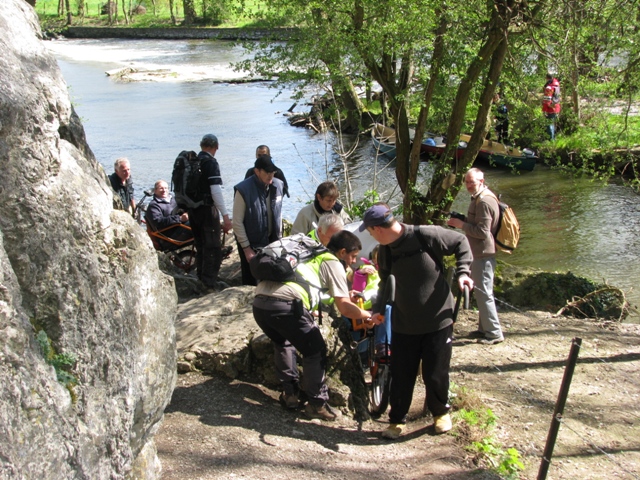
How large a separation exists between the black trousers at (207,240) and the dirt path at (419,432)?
3033 mm

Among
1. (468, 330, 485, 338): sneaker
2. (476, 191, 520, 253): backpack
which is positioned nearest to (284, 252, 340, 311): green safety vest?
(476, 191, 520, 253): backpack

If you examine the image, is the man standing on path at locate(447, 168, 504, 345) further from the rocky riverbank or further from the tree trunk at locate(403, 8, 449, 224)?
the tree trunk at locate(403, 8, 449, 224)

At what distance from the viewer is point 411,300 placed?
4895mm

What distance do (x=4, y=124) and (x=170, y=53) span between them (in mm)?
48545

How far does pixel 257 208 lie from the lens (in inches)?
281

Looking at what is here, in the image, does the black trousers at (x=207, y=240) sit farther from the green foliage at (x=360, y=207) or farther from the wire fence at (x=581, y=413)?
the wire fence at (x=581, y=413)

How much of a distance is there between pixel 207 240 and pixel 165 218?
122cm

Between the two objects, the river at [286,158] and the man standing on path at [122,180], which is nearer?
the man standing on path at [122,180]

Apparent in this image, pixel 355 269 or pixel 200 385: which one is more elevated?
pixel 355 269

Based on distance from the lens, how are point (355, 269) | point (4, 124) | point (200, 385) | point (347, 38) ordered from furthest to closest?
point (347, 38)
point (355, 269)
point (200, 385)
point (4, 124)

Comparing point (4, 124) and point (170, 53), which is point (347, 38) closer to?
point (4, 124)

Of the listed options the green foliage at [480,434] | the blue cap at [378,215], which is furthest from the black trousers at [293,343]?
the green foliage at [480,434]

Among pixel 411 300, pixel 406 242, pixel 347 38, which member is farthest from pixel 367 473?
pixel 347 38

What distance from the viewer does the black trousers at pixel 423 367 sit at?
196 inches
